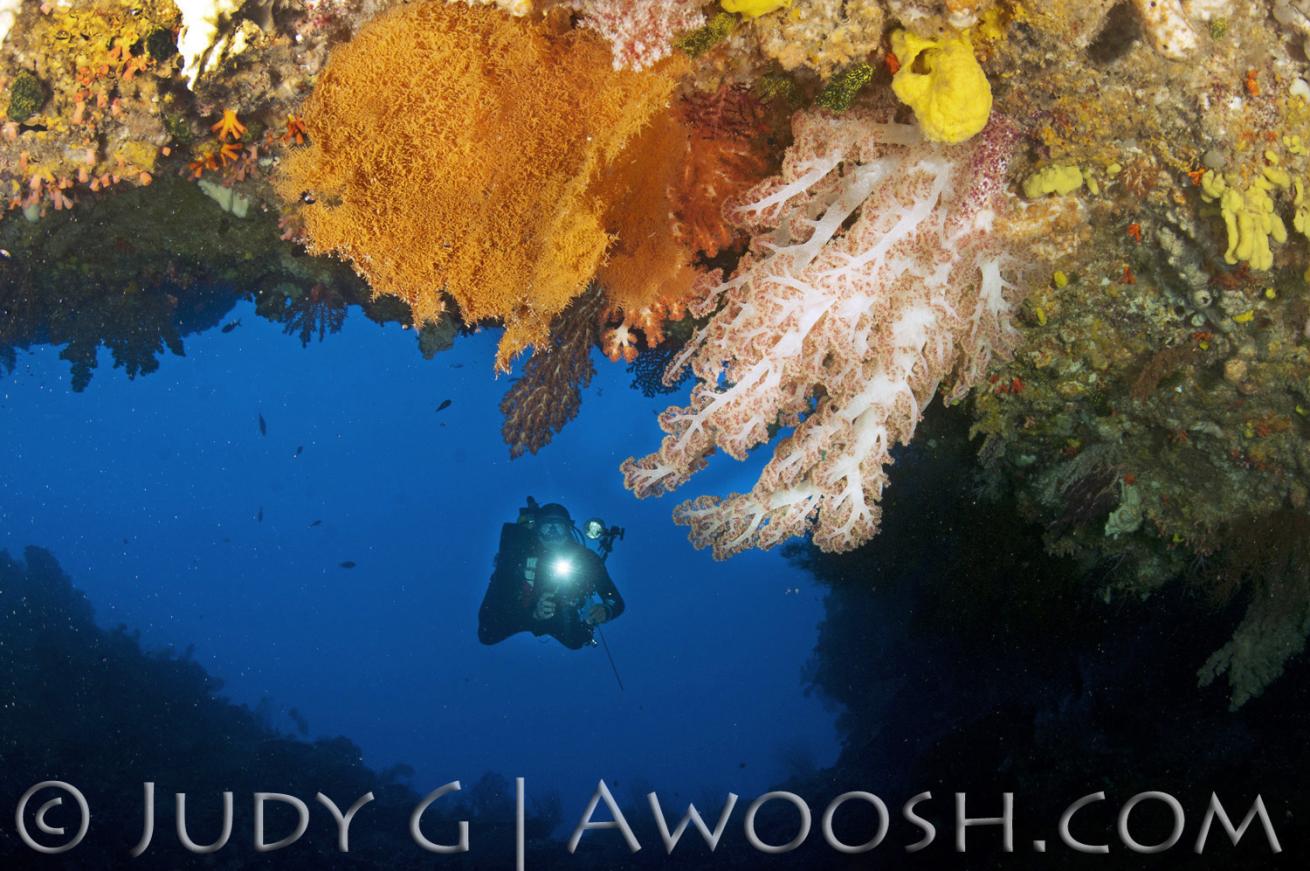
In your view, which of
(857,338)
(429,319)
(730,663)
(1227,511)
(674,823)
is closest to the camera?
(857,338)

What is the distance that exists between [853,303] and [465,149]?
81.3 inches

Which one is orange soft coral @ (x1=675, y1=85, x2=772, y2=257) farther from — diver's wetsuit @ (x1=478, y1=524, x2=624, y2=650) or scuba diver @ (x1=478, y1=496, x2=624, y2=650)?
diver's wetsuit @ (x1=478, y1=524, x2=624, y2=650)

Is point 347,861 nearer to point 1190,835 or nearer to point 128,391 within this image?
point 1190,835

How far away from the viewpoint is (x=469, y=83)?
335 centimetres

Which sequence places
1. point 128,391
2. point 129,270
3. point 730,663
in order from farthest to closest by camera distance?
1. point 730,663
2. point 128,391
3. point 129,270

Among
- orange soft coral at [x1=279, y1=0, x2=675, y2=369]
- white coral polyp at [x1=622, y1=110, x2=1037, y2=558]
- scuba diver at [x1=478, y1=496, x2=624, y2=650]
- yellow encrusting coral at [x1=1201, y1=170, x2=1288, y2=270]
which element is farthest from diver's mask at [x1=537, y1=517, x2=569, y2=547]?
yellow encrusting coral at [x1=1201, y1=170, x2=1288, y2=270]

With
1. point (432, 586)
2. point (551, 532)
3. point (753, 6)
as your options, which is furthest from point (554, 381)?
point (432, 586)

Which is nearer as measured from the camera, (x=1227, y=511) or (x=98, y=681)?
(x=1227, y=511)

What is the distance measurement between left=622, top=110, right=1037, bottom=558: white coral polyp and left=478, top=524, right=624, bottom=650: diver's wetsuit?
7.76m

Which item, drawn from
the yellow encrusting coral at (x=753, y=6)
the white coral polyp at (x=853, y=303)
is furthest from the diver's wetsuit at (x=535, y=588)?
the yellow encrusting coral at (x=753, y=6)

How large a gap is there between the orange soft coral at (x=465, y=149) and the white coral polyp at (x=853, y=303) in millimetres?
832

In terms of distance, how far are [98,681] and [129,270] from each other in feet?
40.8

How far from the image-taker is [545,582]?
37.8 ft

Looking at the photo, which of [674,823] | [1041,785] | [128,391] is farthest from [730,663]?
[1041,785]
